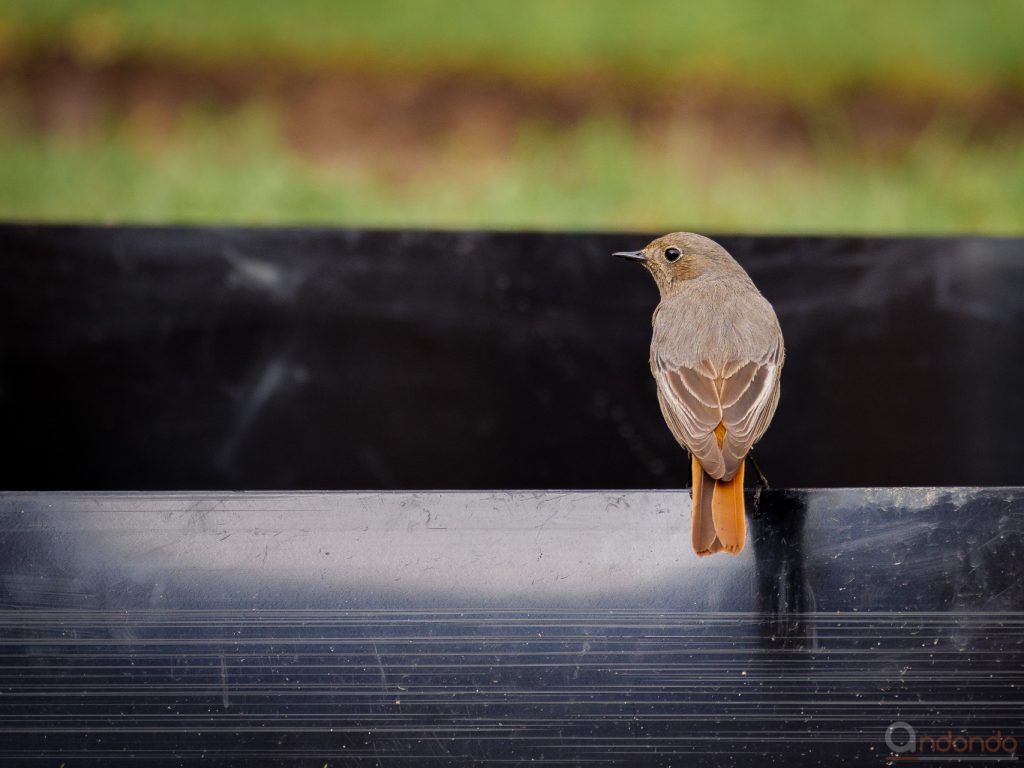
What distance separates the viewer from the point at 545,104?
771cm

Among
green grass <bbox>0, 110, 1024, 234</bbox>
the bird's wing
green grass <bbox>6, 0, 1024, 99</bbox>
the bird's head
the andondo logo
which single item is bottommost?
the andondo logo

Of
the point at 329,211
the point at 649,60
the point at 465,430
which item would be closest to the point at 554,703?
the point at 465,430

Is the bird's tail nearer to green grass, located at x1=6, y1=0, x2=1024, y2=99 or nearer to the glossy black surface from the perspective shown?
the glossy black surface

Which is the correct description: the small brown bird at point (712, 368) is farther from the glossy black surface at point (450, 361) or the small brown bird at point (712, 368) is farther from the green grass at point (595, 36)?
the green grass at point (595, 36)

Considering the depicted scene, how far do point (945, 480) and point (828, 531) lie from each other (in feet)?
10.0

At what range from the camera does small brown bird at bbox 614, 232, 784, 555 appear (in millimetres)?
2543

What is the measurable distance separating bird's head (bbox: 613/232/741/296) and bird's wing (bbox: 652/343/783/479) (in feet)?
1.87

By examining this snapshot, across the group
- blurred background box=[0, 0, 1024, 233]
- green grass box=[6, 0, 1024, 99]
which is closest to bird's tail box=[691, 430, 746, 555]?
blurred background box=[0, 0, 1024, 233]

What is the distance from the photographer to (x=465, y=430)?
201 inches

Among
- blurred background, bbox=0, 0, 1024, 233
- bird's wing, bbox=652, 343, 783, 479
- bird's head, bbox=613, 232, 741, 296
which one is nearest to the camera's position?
bird's wing, bbox=652, 343, 783, 479

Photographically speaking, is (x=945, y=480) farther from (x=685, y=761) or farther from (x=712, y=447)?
(x=685, y=761)

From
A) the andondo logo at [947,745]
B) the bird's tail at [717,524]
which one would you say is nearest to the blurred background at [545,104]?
the bird's tail at [717,524]

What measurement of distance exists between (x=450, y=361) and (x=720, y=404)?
216 cm

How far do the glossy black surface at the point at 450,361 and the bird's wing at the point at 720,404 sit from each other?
1.59m
